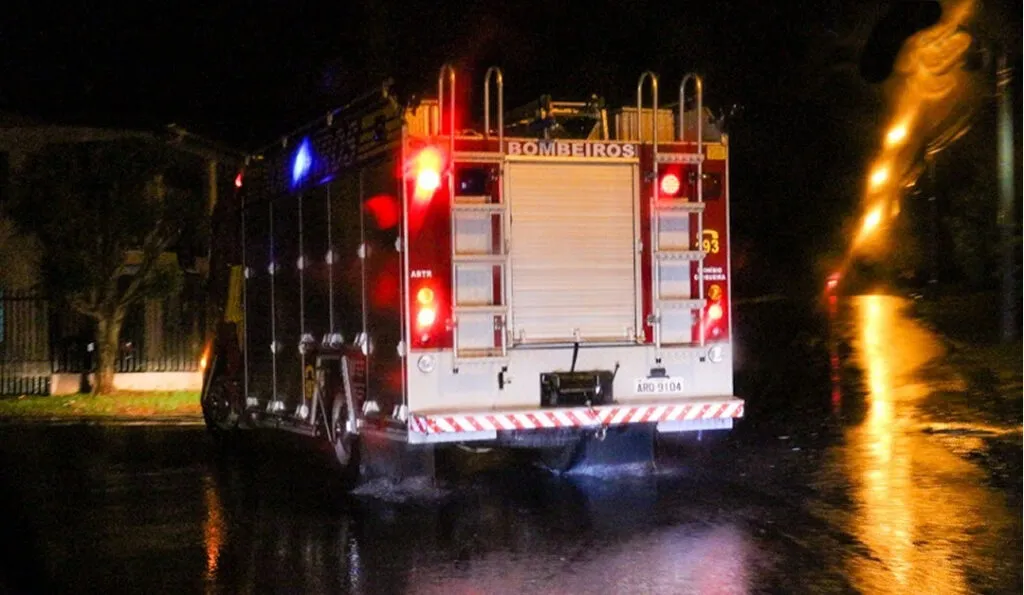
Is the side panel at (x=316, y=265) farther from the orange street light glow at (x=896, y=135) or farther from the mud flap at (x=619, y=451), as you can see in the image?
the orange street light glow at (x=896, y=135)

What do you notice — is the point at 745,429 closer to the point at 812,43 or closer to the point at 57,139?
the point at 812,43

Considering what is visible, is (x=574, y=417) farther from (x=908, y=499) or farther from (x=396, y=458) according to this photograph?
(x=908, y=499)

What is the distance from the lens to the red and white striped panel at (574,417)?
9430mm

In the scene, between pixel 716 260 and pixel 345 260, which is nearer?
pixel 716 260

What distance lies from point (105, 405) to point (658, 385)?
12.8 meters

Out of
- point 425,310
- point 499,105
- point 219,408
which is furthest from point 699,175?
point 219,408

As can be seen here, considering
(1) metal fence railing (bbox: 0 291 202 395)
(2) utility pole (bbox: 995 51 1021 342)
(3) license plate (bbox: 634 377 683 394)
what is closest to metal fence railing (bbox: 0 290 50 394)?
→ (1) metal fence railing (bbox: 0 291 202 395)

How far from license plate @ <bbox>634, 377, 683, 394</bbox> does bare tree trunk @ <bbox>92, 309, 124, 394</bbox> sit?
46.0ft

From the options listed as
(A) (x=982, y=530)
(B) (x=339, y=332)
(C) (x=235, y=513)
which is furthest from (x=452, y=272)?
(A) (x=982, y=530)

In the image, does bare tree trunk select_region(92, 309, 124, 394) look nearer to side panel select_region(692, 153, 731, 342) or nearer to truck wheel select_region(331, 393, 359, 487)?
truck wheel select_region(331, 393, 359, 487)

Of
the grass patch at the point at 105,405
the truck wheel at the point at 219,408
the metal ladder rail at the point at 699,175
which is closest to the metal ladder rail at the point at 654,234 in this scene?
the metal ladder rail at the point at 699,175

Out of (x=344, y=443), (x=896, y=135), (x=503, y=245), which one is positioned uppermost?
(x=896, y=135)

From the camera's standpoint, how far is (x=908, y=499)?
9.97 m

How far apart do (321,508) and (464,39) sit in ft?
38.8
